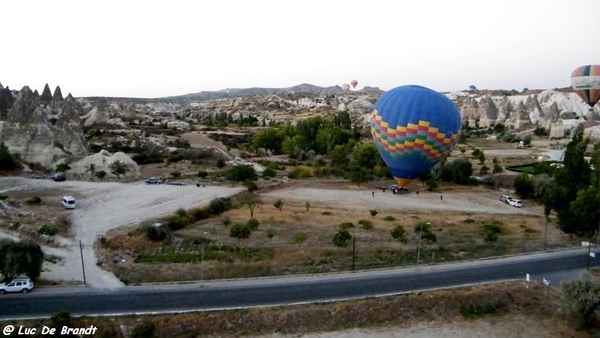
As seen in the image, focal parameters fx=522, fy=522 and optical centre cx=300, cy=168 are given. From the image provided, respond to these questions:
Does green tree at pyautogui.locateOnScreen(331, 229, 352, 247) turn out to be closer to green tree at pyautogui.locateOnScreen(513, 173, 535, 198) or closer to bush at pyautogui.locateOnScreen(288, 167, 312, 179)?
green tree at pyautogui.locateOnScreen(513, 173, 535, 198)

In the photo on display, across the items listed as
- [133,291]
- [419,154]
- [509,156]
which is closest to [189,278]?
[133,291]

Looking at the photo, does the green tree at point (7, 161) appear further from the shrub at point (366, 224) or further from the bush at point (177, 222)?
the shrub at point (366, 224)

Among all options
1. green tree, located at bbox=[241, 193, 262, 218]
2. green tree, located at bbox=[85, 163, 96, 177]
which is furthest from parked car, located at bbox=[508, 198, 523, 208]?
green tree, located at bbox=[85, 163, 96, 177]

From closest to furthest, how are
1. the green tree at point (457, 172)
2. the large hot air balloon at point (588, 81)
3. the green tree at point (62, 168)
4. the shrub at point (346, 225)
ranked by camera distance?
the shrub at point (346, 225) → the green tree at point (62, 168) → the green tree at point (457, 172) → the large hot air balloon at point (588, 81)

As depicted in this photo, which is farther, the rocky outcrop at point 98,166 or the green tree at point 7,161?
the rocky outcrop at point 98,166

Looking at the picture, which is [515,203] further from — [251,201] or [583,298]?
[583,298]

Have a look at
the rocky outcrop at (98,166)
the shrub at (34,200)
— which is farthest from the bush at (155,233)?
the rocky outcrop at (98,166)

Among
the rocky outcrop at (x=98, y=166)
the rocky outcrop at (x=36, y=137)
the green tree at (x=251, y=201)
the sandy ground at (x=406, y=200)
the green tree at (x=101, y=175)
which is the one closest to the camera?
the green tree at (x=251, y=201)
